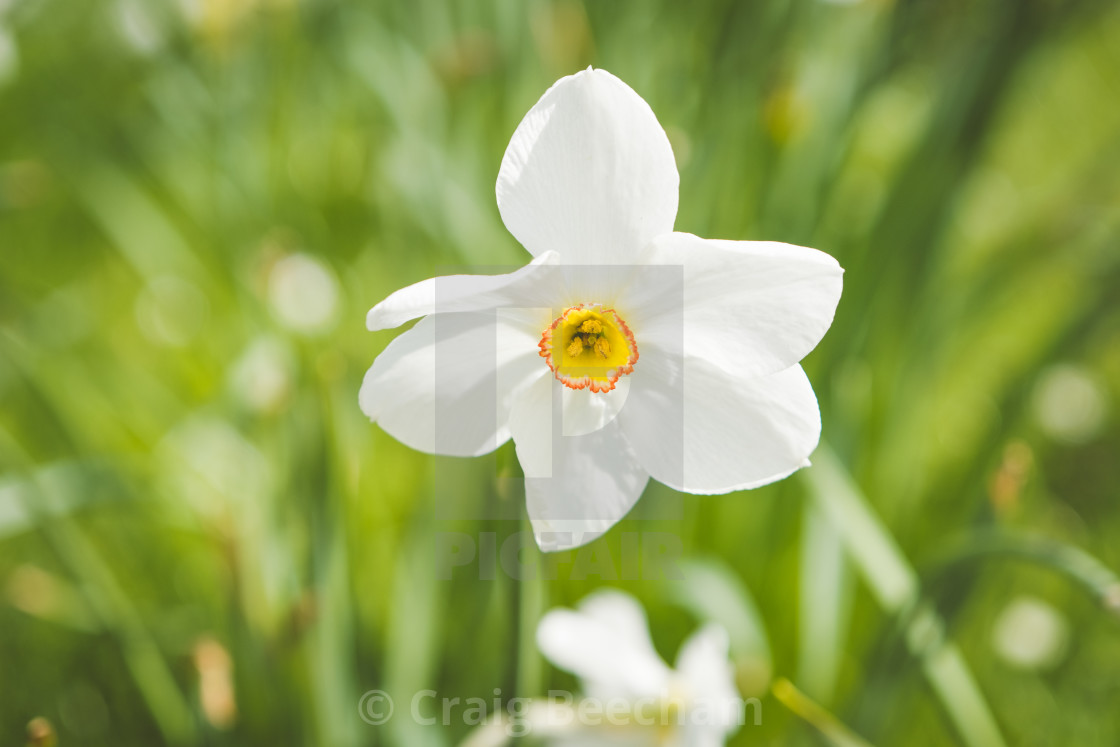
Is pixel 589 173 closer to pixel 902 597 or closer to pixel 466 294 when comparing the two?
pixel 466 294

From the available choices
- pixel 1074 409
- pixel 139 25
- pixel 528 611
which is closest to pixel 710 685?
pixel 528 611

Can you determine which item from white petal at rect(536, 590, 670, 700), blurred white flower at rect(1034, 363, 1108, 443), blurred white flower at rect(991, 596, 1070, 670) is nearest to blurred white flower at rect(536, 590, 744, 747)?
white petal at rect(536, 590, 670, 700)

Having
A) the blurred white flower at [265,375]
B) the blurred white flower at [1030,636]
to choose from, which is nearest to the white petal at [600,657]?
the blurred white flower at [265,375]

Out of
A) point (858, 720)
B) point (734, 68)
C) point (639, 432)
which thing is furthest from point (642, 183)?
point (734, 68)

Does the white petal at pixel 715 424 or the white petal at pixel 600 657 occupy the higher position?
the white petal at pixel 715 424

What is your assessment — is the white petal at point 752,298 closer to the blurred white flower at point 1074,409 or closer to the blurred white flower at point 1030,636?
the blurred white flower at point 1030,636

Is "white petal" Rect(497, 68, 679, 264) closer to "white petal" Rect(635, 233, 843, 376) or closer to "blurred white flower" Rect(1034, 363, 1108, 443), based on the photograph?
"white petal" Rect(635, 233, 843, 376)
